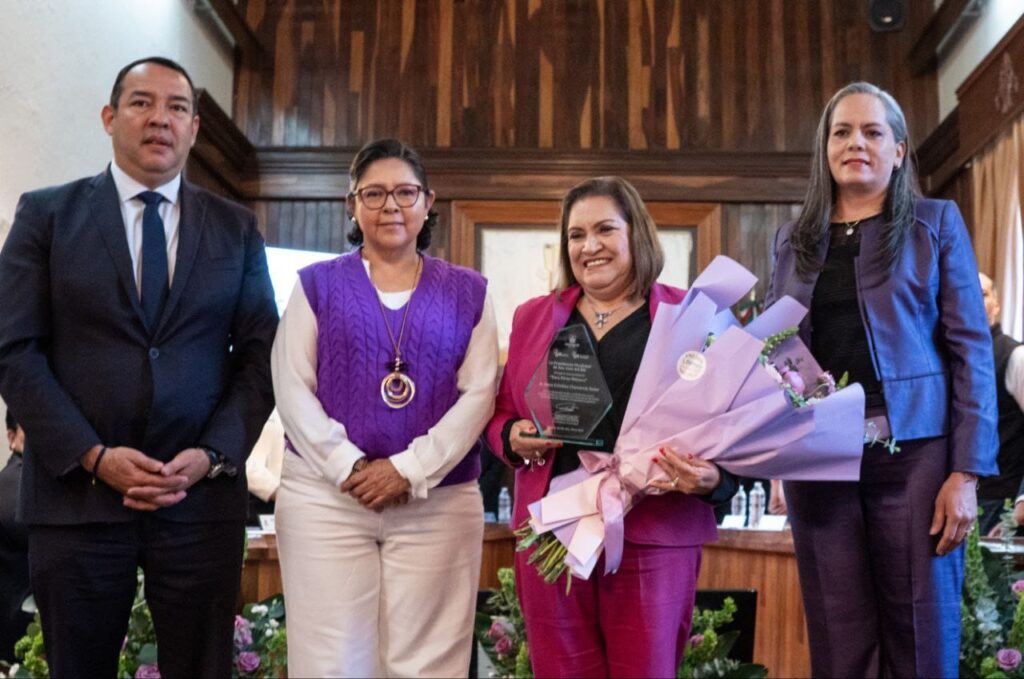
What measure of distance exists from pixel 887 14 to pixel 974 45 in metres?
0.62

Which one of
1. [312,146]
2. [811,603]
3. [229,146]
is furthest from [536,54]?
[811,603]

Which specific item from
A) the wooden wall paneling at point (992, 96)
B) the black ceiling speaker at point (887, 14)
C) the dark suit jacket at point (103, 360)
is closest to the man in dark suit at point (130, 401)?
the dark suit jacket at point (103, 360)

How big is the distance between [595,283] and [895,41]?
6104mm

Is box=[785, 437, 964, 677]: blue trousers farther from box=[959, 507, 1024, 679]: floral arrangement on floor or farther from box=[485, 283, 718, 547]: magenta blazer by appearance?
box=[959, 507, 1024, 679]: floral arrangement on floor

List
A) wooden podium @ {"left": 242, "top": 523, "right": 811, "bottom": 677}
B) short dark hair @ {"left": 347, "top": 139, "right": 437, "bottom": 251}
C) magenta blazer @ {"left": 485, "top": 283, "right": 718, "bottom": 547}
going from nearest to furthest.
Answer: magenta blazer @ {"left": 485, "top": 283, "right": 718, "bottom": 547} < short dark hair @ {"left": 347, "top": 139, "right": 437, "bottom": 251} < wooden podium @ {"left": 242, "top": 523, "right": 811, "bottom": 677}

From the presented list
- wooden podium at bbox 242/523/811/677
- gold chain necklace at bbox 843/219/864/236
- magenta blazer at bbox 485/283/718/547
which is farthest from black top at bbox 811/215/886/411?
wooden podium at bbox 242/523/811/677

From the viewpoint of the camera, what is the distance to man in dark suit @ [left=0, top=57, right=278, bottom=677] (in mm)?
2262

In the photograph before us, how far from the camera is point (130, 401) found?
7.61 ft

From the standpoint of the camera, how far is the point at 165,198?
251 cm

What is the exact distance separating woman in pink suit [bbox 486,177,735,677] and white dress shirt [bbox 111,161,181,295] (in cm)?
79

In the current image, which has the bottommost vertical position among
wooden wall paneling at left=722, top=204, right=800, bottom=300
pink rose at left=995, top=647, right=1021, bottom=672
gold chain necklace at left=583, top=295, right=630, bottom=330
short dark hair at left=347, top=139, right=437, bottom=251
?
pink rose at left=995, top=647, right=1021, bottom=672

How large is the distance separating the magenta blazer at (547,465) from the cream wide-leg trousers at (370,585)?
20 centimetres

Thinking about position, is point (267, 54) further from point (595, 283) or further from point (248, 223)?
point (595, 283)

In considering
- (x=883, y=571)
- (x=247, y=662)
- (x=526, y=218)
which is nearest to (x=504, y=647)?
(x=247, y=662)
